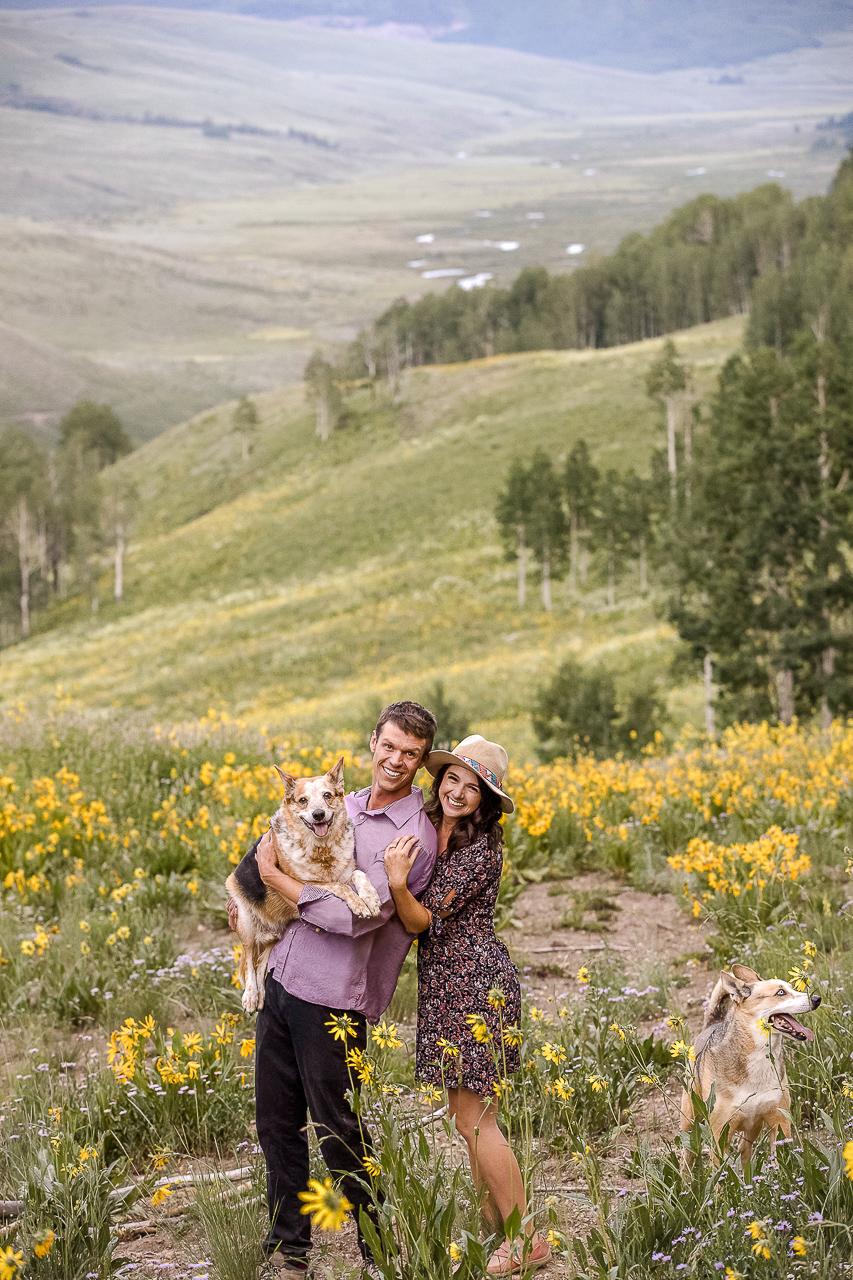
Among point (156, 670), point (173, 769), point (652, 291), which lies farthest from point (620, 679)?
point (652, 291)

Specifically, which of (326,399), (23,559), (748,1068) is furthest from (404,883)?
(326,399)

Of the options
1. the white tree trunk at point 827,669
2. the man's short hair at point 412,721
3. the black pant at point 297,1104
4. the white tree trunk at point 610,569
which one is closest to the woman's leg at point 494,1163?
the black pant at point 297,1104

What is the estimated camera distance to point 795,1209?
307cm

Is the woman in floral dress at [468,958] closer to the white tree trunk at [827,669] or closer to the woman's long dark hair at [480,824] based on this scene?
the woman's long dark hair at [480,824]

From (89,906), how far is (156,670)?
4699 centimetres

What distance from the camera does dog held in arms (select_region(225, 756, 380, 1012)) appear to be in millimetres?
3545

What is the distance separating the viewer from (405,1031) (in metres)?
5.65

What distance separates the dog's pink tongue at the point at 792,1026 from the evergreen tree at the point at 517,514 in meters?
51.3

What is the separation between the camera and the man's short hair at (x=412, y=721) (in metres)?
3.75

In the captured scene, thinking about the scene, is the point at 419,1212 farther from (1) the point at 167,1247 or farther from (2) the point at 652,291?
(2) the point at 652,291

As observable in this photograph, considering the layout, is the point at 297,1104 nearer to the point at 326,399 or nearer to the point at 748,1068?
the point at 748,1068

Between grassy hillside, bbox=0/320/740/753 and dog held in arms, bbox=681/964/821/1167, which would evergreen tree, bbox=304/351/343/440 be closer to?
grassy hillside, bbox=0/320/740/753

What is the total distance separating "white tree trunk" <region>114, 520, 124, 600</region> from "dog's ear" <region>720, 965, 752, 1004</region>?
2853 inches

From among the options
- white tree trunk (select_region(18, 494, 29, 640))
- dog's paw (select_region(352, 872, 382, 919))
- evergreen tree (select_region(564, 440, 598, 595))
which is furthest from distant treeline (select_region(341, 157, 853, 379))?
dog's paw (select_region(352, 872, 382, 919))
